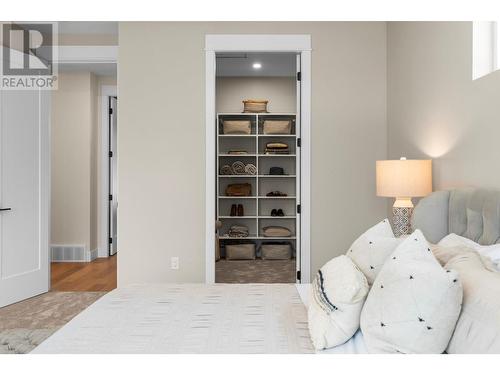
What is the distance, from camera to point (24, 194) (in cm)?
372

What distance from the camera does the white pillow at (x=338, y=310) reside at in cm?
131

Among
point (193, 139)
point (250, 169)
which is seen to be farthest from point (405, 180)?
point (250, 169)

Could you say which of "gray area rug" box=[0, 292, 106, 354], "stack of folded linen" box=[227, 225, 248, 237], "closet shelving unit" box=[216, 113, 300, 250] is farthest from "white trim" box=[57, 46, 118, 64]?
"stack of folded linen" box=[227, 225, 248, 237]

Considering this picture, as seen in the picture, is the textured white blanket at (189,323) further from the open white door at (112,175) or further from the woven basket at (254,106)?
the open white door at (112,175)

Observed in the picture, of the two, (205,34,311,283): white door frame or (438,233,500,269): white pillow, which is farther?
(205,34,311,283): white door frame

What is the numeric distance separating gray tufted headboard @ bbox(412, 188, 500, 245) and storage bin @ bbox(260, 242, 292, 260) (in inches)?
138

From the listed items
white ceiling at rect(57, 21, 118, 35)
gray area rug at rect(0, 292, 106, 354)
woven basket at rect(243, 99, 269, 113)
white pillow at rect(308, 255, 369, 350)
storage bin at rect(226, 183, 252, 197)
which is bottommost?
gray area rug at rect(0, 292, 106, 354)

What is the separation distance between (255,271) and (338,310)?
3.79m

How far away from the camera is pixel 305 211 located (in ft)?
12.0

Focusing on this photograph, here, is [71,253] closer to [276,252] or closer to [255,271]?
[255,271]

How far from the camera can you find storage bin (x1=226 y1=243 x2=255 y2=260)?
5.68 meters

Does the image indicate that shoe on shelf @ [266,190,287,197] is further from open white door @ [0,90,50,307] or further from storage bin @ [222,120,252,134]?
open white door @ [0,90,50,307]
